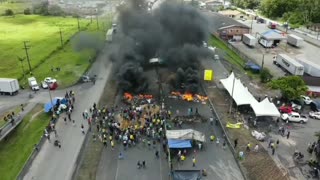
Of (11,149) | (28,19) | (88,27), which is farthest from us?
(28,19)

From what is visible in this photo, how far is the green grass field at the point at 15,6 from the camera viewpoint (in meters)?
124

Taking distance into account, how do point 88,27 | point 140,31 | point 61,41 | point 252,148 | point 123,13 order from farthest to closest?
point 88,27
point 61,41
point 123,13
point 140,31
point 252,148

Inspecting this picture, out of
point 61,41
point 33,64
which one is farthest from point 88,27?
point 33,64

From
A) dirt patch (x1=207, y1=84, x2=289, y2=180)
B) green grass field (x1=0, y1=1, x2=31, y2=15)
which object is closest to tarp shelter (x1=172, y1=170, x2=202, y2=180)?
dirt patch (x1=207, y1=84, x2=289, y2=180)

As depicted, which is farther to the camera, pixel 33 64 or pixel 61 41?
pixel 61 41

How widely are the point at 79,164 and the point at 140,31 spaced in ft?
102

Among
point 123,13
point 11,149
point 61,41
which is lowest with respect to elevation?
point 11,149

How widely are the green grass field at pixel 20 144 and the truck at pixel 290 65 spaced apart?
37782 mm

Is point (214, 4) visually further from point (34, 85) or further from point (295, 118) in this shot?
point (295, 118)

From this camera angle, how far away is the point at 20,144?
3556cm

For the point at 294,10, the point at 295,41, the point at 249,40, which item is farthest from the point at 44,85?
the point at 294,10

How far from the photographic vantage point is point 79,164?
2994 cm

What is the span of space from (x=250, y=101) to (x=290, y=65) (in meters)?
17.7

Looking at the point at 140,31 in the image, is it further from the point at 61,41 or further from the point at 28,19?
the point at 28,19
